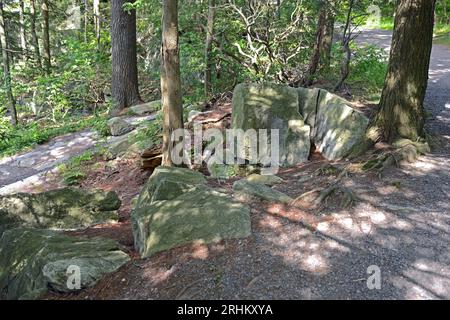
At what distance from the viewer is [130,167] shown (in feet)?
29.4

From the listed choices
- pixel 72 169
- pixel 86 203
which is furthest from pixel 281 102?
pixel 72 169

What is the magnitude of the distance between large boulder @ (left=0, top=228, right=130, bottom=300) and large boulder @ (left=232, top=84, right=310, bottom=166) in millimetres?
4027

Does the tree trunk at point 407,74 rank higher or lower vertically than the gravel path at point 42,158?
higher

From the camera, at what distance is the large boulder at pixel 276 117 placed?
7.72 metres

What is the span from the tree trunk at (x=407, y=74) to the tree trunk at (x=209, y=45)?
4441 mm

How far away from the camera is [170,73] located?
6664mm

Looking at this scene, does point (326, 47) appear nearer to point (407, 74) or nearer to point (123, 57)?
point (407, 74)

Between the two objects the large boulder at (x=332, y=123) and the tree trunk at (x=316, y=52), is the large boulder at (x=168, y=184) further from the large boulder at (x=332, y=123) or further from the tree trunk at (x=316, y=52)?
the tree trunk at (x=316, y=52)

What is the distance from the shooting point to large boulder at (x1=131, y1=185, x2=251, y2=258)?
4410 millimetres

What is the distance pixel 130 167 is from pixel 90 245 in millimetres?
4593

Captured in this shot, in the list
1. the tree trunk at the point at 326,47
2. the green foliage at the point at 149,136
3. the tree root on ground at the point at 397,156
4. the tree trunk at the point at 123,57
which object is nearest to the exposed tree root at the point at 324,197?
the tree root on ground at the point at 397,156

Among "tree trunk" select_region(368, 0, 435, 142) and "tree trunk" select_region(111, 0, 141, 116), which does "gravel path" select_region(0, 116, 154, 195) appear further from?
"tree trunk" select_region(368, 0, 435, 142)

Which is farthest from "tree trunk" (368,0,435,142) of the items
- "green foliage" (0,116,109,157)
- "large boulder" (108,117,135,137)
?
"green foliage" (0,116,109,157)

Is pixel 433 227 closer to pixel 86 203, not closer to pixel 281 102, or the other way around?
pixel 281 102
